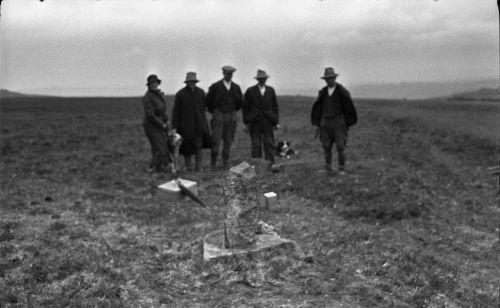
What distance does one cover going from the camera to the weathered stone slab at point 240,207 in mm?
7672

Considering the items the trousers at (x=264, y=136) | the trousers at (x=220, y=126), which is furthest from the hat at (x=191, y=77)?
the trousers at (x=264, y=136)

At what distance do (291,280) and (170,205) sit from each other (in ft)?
15.1

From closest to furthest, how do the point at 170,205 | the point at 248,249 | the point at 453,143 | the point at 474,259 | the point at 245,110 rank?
the point at 248,249 → the point at 474,259 → the point at 170,205 → the point at 245,110 → the point at 453,143

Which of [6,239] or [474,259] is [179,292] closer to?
[6,239]

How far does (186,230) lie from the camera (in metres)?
9.11

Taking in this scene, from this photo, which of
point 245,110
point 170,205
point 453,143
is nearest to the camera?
point 170,205

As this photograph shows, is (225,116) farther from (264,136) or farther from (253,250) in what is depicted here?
(253,250)

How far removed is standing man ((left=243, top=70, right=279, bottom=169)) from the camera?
1382cm

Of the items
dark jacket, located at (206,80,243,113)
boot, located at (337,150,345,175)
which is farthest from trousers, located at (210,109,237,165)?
boot, located at (337,150,345,175)

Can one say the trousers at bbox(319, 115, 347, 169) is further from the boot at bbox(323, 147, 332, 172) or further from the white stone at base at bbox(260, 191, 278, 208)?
the white stone at base at bbox(260, 191, 278, 208)

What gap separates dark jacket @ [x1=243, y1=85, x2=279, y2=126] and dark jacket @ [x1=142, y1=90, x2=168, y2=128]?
237 cm

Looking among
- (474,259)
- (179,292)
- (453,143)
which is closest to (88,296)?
(179,292)

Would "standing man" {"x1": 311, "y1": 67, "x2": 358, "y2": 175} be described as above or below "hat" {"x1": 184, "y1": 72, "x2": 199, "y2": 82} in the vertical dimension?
below

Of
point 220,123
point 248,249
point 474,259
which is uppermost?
point 220,123
